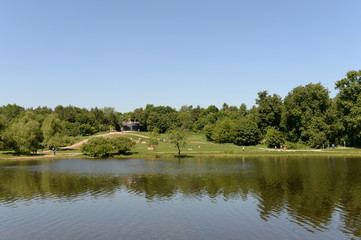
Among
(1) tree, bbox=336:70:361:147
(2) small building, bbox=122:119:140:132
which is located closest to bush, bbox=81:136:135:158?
(1) tree, bbox=336:70:361:147

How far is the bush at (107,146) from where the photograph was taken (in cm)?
7912

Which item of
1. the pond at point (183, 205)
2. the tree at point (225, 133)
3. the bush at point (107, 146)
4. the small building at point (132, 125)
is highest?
the small building at point (132, 125)

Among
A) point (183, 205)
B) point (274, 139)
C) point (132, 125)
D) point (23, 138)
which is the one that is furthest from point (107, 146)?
point (132, 125)

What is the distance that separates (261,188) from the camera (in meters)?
38.4

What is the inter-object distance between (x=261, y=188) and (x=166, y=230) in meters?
19.9

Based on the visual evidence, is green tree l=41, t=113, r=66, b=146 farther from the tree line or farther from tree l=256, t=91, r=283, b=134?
tree l=256, t=91, r=283, b=134

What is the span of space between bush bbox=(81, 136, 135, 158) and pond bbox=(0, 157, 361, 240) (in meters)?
27.6

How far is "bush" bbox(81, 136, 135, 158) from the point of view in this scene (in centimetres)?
7912

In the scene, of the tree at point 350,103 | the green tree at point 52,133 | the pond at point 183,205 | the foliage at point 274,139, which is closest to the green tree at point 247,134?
the foliage at point 274,139

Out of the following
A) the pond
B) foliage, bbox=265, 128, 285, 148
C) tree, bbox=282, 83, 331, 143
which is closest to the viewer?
the pond

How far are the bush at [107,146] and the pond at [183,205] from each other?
2763 centimetres

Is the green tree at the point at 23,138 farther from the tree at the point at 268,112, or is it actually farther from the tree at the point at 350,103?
the tree at the point at 350,103

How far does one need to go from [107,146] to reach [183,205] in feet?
175

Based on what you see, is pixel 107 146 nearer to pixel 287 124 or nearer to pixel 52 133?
pixel 52 133
